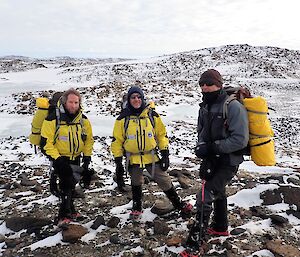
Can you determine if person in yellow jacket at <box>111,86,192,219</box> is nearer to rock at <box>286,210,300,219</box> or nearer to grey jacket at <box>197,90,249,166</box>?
grey jacket at <box>197,90,249,166</box>

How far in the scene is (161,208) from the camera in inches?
246

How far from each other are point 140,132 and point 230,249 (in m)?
2.29

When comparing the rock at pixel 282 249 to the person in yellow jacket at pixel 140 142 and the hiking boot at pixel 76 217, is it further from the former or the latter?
the hiking boot at pixel 76 217

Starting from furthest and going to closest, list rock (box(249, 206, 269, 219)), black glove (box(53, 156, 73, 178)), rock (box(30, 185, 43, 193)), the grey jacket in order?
1. rock (box(30, 185, 43, 193))
2. rock (box(249, 206, 269, 219))
3. black glove (box(53, 156, 73, 178))
4. the grey jacket

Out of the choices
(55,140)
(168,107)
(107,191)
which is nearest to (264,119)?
(55,140)

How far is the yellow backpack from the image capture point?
450 centimetres

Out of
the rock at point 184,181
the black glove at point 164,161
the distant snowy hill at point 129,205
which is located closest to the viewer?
the distant snowy hill at point 129,205

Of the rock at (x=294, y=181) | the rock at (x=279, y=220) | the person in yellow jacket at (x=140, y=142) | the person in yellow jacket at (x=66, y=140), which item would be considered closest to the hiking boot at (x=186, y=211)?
the person in yellow jacket at (x=140, y=142)

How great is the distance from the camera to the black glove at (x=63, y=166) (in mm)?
5713

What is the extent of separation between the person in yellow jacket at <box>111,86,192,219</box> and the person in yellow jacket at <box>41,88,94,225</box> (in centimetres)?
57

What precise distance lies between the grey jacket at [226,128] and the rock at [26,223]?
3415mm

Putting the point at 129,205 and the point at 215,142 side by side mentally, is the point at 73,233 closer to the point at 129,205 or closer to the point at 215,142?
the point at 129,205

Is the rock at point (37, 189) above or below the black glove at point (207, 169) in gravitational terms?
below

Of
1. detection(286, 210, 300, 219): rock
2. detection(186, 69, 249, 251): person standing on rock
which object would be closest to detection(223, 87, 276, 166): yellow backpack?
detection(186, 69, 249, 251): person standing on rock
